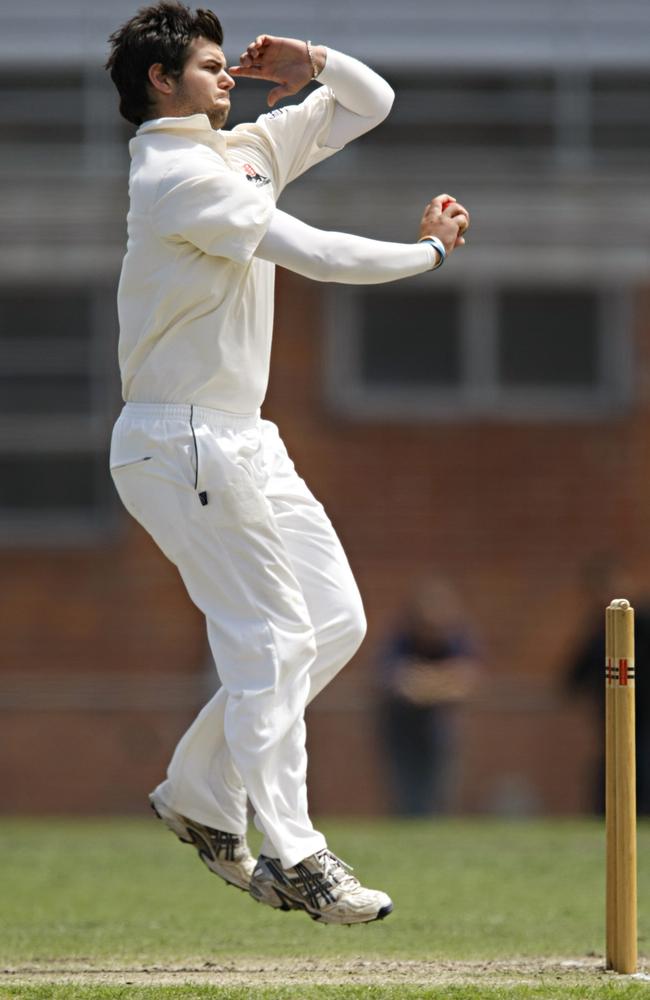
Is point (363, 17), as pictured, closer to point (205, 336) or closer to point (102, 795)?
point (102, 795)

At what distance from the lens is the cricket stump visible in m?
6.07

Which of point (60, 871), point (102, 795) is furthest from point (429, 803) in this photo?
point (60, 871)

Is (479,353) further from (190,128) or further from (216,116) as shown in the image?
(190,128)

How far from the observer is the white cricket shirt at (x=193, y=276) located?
5.97 m

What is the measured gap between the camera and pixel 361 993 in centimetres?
567

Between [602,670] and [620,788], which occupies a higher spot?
[620,788]

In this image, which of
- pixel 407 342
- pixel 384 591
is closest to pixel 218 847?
pixel 384 591

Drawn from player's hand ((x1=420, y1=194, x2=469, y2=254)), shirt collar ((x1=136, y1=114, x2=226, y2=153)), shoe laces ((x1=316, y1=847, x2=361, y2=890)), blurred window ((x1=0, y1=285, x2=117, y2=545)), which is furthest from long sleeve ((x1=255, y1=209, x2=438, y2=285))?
blurred window ((x1=0, y1=285, x2=117, y2=545))

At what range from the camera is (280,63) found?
6480 mm

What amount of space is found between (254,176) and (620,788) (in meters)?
2.13

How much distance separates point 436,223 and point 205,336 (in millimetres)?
811

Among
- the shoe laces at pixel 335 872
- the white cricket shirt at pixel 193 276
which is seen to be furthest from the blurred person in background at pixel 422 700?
the white cricket shirt at pixel 193 276

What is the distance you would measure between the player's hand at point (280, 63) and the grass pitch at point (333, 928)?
2715mm

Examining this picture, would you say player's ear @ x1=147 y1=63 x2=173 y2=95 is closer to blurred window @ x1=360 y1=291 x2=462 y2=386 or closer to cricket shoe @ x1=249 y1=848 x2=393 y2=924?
cricket shoe @ x1=249 y1=848 x2=393 y2=924
